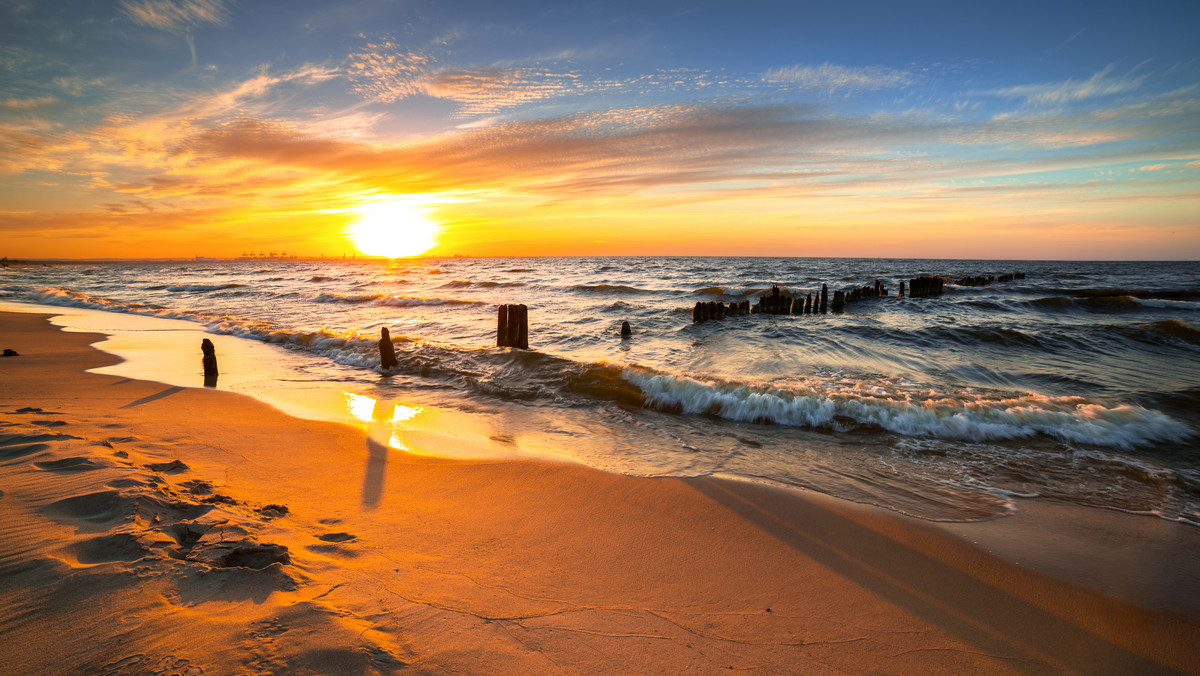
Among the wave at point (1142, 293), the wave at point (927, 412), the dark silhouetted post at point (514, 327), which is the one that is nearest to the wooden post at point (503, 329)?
the dark silhouetted post at point (514, 327)

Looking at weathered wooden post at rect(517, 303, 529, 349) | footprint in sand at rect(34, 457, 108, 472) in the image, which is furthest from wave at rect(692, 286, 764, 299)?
footprint in sand at rect(34, 457, 108, 472)

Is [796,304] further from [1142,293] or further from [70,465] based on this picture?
[1142,293]

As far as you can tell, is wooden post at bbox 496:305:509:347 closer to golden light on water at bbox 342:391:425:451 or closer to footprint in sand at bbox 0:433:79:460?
golden light on water at bbox 342:391:425:451

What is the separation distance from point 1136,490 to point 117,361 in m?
19.0

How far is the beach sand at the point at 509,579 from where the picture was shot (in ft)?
8.64

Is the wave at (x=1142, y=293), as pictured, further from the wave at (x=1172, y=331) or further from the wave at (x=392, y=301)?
the wave at (x=392, y=301)

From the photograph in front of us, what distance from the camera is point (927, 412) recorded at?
7863mm

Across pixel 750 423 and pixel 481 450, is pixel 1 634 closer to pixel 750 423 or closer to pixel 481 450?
pixel 481 450

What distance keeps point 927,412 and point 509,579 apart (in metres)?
7.43

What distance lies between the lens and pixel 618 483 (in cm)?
559

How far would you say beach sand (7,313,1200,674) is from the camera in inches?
104

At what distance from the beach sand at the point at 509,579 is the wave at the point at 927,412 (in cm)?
268

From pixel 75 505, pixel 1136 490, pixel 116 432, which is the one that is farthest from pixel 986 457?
pixel 116 432

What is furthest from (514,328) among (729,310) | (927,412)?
(729,310)
